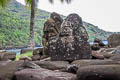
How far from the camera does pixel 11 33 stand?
48.1 meters

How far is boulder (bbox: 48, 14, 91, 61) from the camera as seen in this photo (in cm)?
572

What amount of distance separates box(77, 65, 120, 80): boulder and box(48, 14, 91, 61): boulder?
2238 millimetres

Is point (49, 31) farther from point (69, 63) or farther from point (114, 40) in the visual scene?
point (114, 40)

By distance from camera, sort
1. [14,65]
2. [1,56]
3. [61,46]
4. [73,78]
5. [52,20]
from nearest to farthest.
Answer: [73,78]
[14,65]
[61,46]
[1,56]
[52,20]

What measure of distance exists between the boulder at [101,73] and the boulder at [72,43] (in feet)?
7.34

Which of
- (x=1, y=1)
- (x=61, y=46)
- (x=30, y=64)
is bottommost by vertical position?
(x=30, y=64)

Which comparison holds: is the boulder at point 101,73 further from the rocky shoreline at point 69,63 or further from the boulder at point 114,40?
the boulder at point 114,40

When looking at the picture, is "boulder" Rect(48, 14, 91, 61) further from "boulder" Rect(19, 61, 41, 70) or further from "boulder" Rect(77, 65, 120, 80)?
"boulder" Rect(77, 65, 120, 80)

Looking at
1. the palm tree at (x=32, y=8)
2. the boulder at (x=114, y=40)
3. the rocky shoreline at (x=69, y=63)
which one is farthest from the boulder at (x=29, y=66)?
the palm tree at (x=32, y=8)

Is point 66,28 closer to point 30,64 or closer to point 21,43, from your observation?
point 30,64

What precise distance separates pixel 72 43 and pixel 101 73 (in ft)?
8.40

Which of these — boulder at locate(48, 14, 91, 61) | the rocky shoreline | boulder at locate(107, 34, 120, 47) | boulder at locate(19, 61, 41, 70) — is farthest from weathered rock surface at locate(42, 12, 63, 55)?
boulder at locate(107, 34, 120, 47)

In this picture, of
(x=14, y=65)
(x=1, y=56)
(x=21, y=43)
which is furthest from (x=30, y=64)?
(x=21, y=43)

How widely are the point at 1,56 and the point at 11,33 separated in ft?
135
